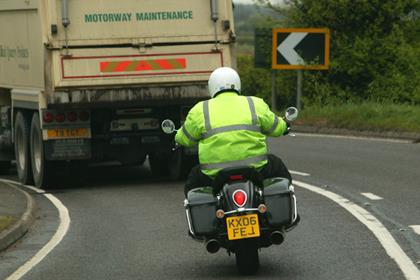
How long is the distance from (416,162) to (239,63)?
2078cm

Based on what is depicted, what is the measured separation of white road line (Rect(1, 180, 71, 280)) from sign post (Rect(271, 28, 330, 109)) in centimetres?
1295

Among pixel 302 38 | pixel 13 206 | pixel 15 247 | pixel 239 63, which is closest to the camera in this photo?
pixel 15 247

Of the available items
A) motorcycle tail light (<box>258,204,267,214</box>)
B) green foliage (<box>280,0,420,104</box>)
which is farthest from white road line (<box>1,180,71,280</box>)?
green foliage (<box>280,0,420,104</box>)

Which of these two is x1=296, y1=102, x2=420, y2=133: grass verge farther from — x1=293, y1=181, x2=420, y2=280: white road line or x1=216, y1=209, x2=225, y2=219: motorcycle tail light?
x1=216, y1=209, x2=225, y2=219: motorcycle tail light

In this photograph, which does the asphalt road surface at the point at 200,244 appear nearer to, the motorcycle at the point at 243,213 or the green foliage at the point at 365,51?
the motorcycle at the point at 243,213

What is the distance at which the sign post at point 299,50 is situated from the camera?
3050 centimetres

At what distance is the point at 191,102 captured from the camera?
1911cm

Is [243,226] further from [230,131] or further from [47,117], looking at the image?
[47,117]

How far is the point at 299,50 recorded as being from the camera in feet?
101

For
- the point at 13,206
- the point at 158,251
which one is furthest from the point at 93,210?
the point at 158,251

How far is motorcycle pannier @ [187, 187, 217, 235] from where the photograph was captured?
10.4 meters

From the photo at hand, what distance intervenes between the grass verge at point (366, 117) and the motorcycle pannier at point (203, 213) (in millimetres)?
14826

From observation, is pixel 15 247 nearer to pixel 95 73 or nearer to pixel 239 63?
pixel 95 73

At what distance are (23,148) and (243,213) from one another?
35.9 ft
